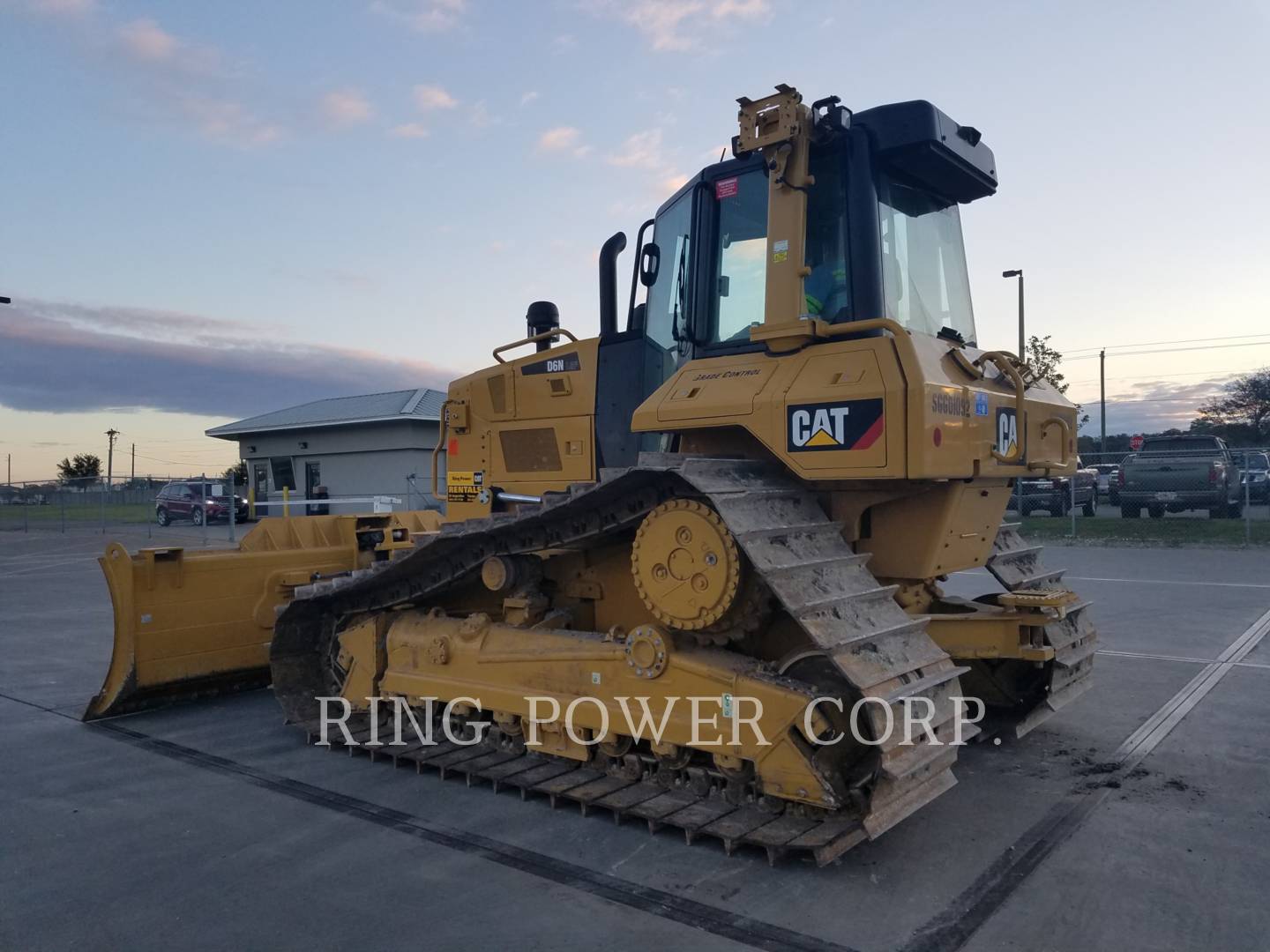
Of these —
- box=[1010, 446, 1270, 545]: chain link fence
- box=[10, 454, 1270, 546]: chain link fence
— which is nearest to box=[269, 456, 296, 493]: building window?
box=[10, 454, 1270, 546]: chain link fence

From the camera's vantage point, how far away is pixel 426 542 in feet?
18.1

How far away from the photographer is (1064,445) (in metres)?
5.57

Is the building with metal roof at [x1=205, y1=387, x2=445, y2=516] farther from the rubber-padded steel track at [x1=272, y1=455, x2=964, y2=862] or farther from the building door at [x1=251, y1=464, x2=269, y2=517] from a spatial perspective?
the rubber-padded steel track at [x1=272, y1=455, x2=964, y2=862]

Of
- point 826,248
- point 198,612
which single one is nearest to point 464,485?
point 198,612

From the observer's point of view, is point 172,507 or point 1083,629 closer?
point 1083,629

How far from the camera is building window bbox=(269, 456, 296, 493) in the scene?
33469 mm

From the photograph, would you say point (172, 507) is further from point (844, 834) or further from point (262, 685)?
point (844, 834)

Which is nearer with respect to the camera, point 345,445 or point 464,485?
point 464,485

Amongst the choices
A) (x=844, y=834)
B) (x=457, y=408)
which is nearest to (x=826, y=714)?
(x=844, y=834)

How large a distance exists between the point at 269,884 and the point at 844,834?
8.01ft

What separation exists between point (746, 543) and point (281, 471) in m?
32.8

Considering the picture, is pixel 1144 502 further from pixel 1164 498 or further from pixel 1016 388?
pixel 1016 388

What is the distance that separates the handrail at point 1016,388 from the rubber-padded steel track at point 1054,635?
0.88m

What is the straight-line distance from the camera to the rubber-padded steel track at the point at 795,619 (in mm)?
3859
